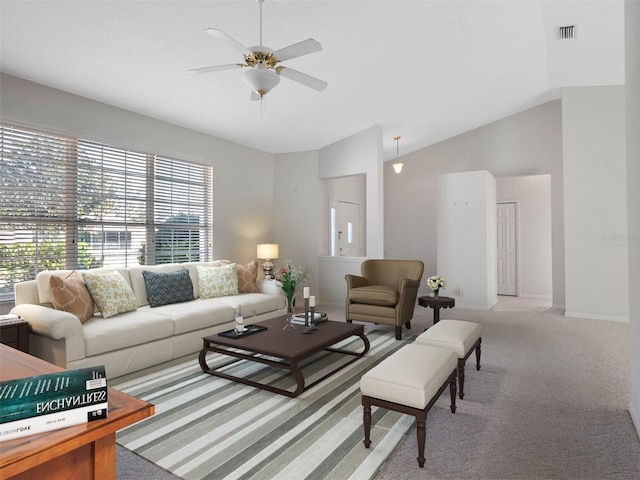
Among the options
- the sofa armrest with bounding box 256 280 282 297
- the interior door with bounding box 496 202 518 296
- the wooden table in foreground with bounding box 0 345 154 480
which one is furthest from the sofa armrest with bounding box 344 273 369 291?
the interior door with bounding box 496 202 518 296

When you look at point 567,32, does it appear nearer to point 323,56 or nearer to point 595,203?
point 595,203

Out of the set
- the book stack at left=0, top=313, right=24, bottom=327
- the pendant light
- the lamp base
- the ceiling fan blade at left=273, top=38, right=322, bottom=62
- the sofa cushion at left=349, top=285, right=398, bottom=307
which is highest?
the pendant light

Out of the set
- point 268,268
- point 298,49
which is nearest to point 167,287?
point 268,268

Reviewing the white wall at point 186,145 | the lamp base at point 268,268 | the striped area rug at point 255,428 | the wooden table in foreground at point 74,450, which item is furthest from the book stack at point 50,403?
the lamp base at point 268,268

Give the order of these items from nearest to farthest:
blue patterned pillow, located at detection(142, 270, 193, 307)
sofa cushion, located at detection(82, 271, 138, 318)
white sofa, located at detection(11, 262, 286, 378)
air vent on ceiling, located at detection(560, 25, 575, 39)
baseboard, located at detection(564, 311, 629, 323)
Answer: white sofa, located at detection(11, 262, 286, 378), sofa cushion, located at detection(82, 271, 138, 318), blue patterned pillow, located at detection(142, 270, 193, 307), air vent on ceiling, located at detection(560, 25, 575, 39), baseboard, located at detection(564, 311, 629, 323)

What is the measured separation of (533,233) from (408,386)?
24.1ft

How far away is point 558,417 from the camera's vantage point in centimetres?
253

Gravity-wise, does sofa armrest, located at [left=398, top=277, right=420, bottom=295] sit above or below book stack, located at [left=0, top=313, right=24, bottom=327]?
above

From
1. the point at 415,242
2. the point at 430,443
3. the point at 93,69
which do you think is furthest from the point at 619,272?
the point at 93,69

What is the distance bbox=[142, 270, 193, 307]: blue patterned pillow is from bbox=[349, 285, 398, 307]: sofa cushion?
2003 millimetres

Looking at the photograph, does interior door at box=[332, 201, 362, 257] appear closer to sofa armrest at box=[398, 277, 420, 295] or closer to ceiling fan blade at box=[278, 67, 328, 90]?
sofa armrest at box=[398, 277, 420, 295]

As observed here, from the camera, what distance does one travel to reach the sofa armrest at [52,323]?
2877 millimetres

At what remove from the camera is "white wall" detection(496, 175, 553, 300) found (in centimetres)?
797

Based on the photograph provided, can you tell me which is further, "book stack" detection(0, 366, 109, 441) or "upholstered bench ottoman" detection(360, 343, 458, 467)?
"upholstered bench ottoman" detection(360, 343, 458, 467)
